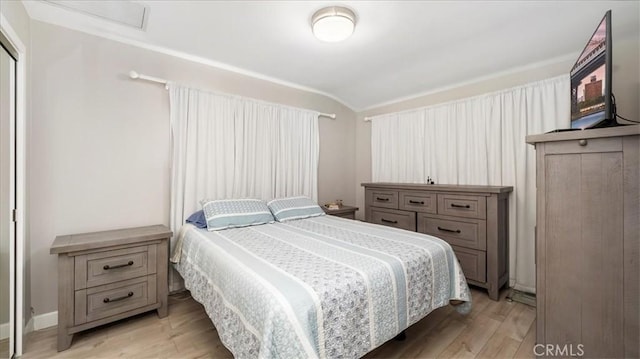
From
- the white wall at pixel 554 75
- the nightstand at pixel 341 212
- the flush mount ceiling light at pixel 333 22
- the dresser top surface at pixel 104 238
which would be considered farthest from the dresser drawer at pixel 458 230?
the dresser top surface at pixel 104 238

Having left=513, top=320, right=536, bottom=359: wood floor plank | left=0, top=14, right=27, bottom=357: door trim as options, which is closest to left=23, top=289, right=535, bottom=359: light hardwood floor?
left=513, top=320, right=536, bottom=359: wood floor plank

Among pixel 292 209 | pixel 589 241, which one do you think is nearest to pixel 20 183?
pixel 292 209

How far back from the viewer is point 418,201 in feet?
9.69

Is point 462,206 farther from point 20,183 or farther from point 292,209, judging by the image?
point 20,183

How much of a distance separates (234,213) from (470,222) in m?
2.30

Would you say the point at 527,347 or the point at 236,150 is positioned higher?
the point at 236,150

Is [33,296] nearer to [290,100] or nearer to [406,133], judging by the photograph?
[290,100]

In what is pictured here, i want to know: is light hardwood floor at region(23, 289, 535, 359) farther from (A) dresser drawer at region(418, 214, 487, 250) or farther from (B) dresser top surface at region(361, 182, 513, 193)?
(B) dresser top surface at region(361, 182, 513, 193)

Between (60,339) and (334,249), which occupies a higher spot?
(334,249)

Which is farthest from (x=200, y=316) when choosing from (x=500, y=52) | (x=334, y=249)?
(x=500, y=52)

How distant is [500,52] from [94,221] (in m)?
3.97

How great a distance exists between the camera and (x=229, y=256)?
1628 millimetres

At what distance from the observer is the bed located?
112cm

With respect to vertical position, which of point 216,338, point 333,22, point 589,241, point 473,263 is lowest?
point 216,338
